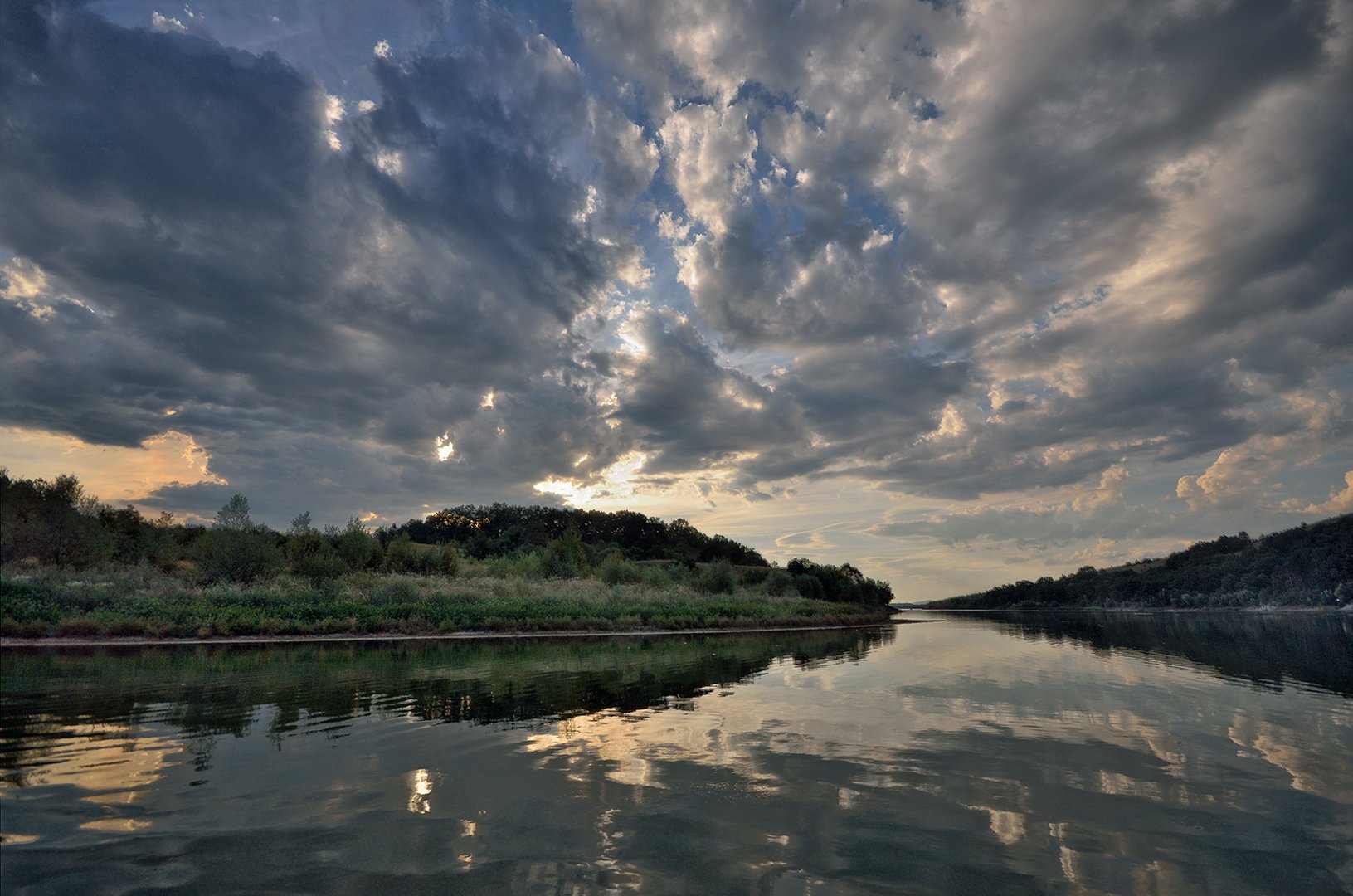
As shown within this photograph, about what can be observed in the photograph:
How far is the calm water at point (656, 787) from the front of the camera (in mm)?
5914

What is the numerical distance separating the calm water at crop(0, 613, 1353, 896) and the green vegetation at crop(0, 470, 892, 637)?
14861mm

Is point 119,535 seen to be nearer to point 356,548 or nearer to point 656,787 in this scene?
point 356,548

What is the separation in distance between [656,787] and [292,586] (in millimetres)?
42336

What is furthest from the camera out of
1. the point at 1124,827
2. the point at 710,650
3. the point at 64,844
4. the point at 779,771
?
the point at 710,650

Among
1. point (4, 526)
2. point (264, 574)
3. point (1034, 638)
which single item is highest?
point (4, 526)

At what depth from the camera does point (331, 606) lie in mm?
35688

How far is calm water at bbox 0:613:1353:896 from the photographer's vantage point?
5914 mm

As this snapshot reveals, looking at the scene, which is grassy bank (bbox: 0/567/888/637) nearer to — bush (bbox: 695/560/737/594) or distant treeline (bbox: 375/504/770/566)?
bush (bbox: 695/560/737/594)

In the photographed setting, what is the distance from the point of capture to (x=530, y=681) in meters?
19.0

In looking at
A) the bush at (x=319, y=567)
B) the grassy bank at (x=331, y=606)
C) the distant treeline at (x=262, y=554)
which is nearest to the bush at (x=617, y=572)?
the distant treeline at (x=262, y=554)

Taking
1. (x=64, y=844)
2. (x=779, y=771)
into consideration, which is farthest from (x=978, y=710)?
(x=64, y=844)

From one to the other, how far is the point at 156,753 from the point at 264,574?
4194cm

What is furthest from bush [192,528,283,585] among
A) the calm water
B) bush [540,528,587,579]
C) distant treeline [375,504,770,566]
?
distant treeline [375,504,770,566]

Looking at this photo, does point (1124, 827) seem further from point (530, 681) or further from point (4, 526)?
point (4, 526)
